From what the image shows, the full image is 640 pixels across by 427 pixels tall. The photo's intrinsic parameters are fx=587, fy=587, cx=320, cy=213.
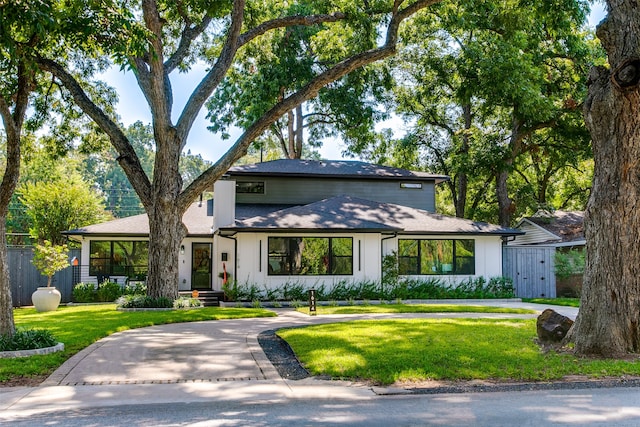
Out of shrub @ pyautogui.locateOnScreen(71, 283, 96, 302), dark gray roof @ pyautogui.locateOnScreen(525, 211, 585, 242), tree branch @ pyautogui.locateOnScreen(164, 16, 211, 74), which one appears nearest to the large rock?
tree branch @ pyautogui.locateOnScreen(164, 16, 211, 74)

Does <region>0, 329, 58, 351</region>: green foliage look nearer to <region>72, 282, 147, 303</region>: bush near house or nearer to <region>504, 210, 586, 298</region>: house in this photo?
<region>72, 282, 147, 303</region>: bush near house

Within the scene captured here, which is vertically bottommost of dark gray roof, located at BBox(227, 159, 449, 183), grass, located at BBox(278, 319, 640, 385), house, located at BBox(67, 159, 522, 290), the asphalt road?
the asphalt road

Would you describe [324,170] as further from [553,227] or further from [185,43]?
[553,227]

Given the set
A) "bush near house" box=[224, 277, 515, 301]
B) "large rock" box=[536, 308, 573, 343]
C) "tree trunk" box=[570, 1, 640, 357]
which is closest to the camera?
"tree trunk" box=[570, 1, 640, 357]

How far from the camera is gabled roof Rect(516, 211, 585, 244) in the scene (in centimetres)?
2821

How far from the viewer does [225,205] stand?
22344 millimetres

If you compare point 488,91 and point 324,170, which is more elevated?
point 488,91

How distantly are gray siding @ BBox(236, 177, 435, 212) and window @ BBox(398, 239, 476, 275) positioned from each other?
14.7 feet

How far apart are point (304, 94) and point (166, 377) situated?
38.2 ft

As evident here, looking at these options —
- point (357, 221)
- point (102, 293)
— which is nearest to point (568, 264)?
point (357, 221)

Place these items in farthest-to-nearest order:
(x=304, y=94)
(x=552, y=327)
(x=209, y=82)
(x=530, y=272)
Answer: (x=530, y=272), (x=209, y=82), (x=304, y=94), (x=552, y=327)

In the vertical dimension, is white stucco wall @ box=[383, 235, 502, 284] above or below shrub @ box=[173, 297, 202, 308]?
above

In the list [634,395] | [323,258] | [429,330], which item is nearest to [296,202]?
[323,258]

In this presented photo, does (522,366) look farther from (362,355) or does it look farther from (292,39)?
(292,39)
